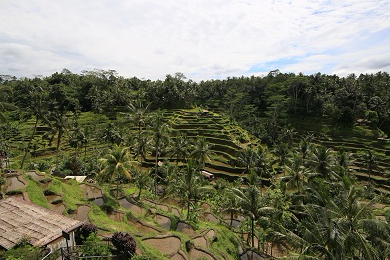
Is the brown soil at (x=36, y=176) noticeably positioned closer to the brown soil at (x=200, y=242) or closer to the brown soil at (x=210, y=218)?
the brown soil at (x=200, y=242)

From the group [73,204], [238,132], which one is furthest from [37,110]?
[238,132]

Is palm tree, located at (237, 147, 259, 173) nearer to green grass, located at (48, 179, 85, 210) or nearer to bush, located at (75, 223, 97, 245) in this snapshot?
green grass, located at (48, 179, 85, 210)

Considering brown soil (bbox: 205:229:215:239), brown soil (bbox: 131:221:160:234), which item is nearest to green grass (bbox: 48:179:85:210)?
brown soil (bbox: 131:221:160:234)

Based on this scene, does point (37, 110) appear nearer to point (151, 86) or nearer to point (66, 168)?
point (66, 168)

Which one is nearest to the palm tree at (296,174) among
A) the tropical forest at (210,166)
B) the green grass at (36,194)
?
the tropical forest at (210,166)

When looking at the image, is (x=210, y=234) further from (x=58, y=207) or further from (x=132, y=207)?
(x=58, y=207)

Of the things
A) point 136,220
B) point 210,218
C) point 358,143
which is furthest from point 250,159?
point 358,143
